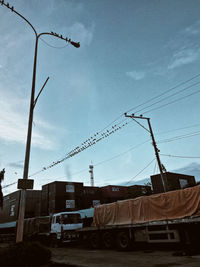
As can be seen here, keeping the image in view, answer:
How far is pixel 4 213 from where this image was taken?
4156 cm

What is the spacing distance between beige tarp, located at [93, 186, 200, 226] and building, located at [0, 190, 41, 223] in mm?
A: 28391

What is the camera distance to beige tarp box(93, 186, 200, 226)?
9891 millimetres

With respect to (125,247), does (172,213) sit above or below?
above

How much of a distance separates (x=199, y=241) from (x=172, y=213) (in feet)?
5.59

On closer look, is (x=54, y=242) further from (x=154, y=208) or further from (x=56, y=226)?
(x=154, y=208)

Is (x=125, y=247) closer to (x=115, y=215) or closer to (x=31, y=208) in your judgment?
(x=115, y=215)

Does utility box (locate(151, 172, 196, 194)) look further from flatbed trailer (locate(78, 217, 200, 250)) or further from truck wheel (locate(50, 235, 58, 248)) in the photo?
flatbed trailer (locate(78, 217, 200, 250))

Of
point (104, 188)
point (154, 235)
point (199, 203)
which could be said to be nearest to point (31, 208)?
point (104, 188)

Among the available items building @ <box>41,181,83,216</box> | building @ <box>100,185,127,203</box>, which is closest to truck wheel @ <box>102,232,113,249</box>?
building @ <box>41,181,83,216</box>

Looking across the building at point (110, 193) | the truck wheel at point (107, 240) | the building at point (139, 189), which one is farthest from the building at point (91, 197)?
the truck wheel at point (107, 240)

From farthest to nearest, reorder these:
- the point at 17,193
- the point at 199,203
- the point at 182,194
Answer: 1. the point at 17,193
2. the point at 182,194
3. the point at 199,203

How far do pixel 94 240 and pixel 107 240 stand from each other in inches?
53.8

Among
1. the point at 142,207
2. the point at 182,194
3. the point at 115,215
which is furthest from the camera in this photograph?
the point at 115,215

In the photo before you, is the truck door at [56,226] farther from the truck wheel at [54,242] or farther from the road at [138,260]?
the road at [138,260]
